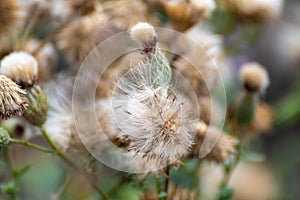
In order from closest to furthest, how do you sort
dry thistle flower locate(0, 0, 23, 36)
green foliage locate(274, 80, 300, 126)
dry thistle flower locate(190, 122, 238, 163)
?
dry thistle flower locate(190, 122, 238, 163), dry thistle flower locate(0, 0, 23, 36), green foliage locate(274, 80, 300, 126)

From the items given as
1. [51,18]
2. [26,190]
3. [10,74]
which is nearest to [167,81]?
[10,74]

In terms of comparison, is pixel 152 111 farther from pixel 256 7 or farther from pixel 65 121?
pixel 256 7

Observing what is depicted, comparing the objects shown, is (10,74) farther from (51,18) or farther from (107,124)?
(51,18)

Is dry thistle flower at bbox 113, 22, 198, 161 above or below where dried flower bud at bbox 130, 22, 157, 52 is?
below

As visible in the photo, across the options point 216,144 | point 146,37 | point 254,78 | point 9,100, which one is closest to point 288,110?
point 254,78

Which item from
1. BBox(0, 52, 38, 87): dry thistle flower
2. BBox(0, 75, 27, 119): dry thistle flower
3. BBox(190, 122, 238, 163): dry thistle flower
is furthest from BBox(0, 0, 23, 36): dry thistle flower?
BBox(190, 122, 238, 163): dry thistle flower

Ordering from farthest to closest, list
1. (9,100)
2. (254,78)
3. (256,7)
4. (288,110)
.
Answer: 1. (288,110)
2. (256,7)
3. (254,78)
4. (9,100)

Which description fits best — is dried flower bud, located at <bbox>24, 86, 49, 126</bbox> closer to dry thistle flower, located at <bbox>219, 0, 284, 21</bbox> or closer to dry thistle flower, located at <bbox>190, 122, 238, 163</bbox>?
dry thistle flower, located at <bbox>190, 122, 238, 163</bbox>
